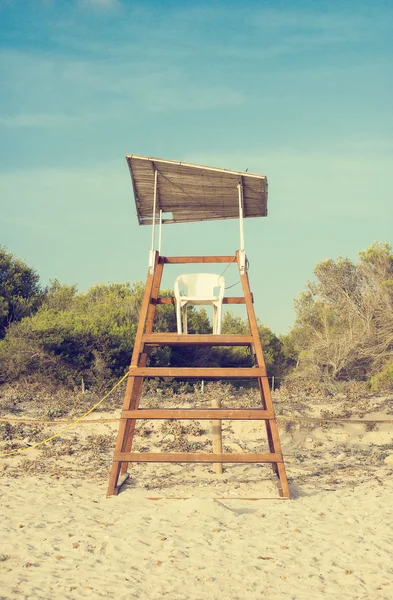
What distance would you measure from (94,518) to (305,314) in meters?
23.4

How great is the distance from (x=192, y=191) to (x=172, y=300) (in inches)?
63.3

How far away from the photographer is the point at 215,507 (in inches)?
286

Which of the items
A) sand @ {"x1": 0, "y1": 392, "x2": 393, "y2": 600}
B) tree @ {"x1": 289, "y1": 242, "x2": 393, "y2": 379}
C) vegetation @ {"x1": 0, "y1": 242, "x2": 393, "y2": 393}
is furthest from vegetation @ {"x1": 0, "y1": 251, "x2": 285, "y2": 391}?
sand @ {"x1": 0, "y1": 392, "x2": 393, "y2": 600}

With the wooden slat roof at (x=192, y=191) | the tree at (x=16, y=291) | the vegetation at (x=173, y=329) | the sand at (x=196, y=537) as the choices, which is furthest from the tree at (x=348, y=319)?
the wooden slat roof at (x=192, y=191)

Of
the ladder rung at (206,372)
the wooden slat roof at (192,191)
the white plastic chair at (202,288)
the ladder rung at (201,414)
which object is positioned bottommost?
the ladder rung at (201,414)

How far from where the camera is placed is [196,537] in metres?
6.31

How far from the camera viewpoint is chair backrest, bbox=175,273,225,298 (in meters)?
8.33

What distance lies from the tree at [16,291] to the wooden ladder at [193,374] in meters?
16.8

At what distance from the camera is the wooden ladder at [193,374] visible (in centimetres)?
759

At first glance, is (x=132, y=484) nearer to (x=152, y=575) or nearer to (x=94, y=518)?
(x=94, y=518)

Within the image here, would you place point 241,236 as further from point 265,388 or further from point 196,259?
point 265,388

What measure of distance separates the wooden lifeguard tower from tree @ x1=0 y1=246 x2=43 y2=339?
1632cm

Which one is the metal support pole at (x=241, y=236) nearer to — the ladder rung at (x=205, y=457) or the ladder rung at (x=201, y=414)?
the ladder rung at (x=201, y=414)

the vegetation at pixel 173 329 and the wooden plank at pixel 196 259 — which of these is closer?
the wooden plank at pixel 196 259
